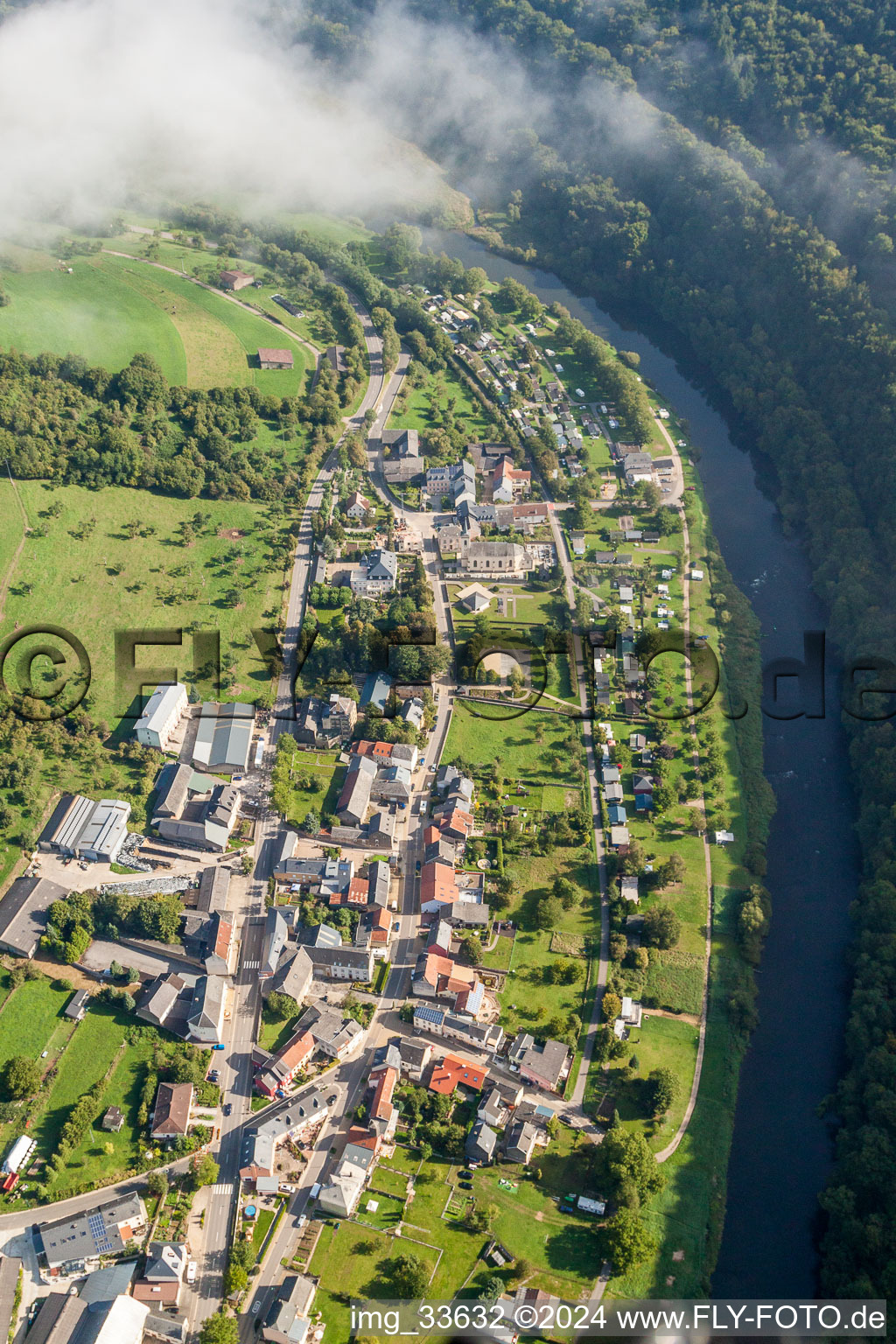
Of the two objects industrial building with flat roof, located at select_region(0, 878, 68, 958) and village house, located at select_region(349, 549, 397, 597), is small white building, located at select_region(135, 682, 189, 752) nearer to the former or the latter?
industrial building with flat roof, located at select_region(0, 878, 68, 958)

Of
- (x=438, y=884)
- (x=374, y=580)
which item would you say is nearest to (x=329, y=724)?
(x=374, y=580)

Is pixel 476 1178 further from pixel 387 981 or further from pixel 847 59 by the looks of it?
pixel 847 59

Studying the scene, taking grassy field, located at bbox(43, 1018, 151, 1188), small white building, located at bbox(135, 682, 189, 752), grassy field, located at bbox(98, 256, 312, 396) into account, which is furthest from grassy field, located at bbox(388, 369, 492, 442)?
grassy field, located at bbox(43, 1018, 151, 1188)

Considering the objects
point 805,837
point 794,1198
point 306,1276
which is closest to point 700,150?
point 805,837

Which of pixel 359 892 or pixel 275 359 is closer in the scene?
pixel 359 892

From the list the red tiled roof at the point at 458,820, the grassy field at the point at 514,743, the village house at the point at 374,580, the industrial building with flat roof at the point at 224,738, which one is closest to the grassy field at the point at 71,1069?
the industrial building with flat roof at the point at 224,738

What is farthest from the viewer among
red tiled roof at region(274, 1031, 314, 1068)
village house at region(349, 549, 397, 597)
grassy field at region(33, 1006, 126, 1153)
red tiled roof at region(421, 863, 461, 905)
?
village house at region(349, 549, 397, 597)

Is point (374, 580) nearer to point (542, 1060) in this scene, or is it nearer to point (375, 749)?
point (375, 749)
